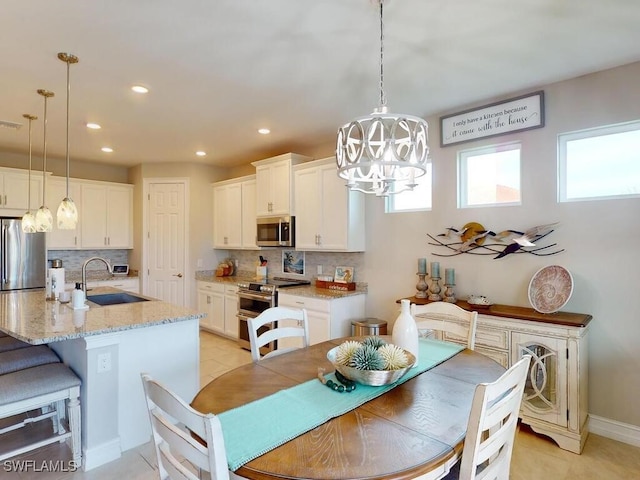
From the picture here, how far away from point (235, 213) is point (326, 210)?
193 cm

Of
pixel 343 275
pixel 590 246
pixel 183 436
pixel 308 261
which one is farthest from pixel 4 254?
pixel 590 246

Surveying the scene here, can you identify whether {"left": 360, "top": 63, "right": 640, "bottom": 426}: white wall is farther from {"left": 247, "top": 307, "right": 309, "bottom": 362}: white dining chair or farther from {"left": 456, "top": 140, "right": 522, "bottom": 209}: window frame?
{"left": 247, "top": 307, "right": 309, "bottom": 362}: white dining chair

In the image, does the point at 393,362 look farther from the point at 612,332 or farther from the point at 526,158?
the point at 526,158

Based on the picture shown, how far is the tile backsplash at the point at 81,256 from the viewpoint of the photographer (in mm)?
5559

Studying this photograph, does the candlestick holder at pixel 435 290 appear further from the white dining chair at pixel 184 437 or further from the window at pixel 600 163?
the white dining chair at pixel 184 437

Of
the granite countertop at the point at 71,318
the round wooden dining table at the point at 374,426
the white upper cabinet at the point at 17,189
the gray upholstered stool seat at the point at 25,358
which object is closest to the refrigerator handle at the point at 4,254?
the white upper cabinet at the point at 17,189

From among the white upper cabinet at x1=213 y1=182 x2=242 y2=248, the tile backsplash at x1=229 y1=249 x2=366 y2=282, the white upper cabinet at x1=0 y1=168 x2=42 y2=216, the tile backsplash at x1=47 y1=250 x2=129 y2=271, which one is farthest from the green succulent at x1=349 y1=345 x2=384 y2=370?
the tile backsplash at x1=47 y1=250 x2=129 y2=271

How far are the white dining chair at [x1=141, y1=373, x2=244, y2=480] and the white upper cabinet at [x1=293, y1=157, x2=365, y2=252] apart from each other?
2991 millimetres

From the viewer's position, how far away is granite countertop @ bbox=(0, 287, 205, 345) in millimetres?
2098

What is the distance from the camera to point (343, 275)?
4348 millimetres

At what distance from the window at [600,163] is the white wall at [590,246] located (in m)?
0.08

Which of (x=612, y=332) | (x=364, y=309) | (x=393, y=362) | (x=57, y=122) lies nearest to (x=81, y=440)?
(x=393, y=362)

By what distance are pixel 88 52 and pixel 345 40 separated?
173cm

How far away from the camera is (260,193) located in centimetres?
494
